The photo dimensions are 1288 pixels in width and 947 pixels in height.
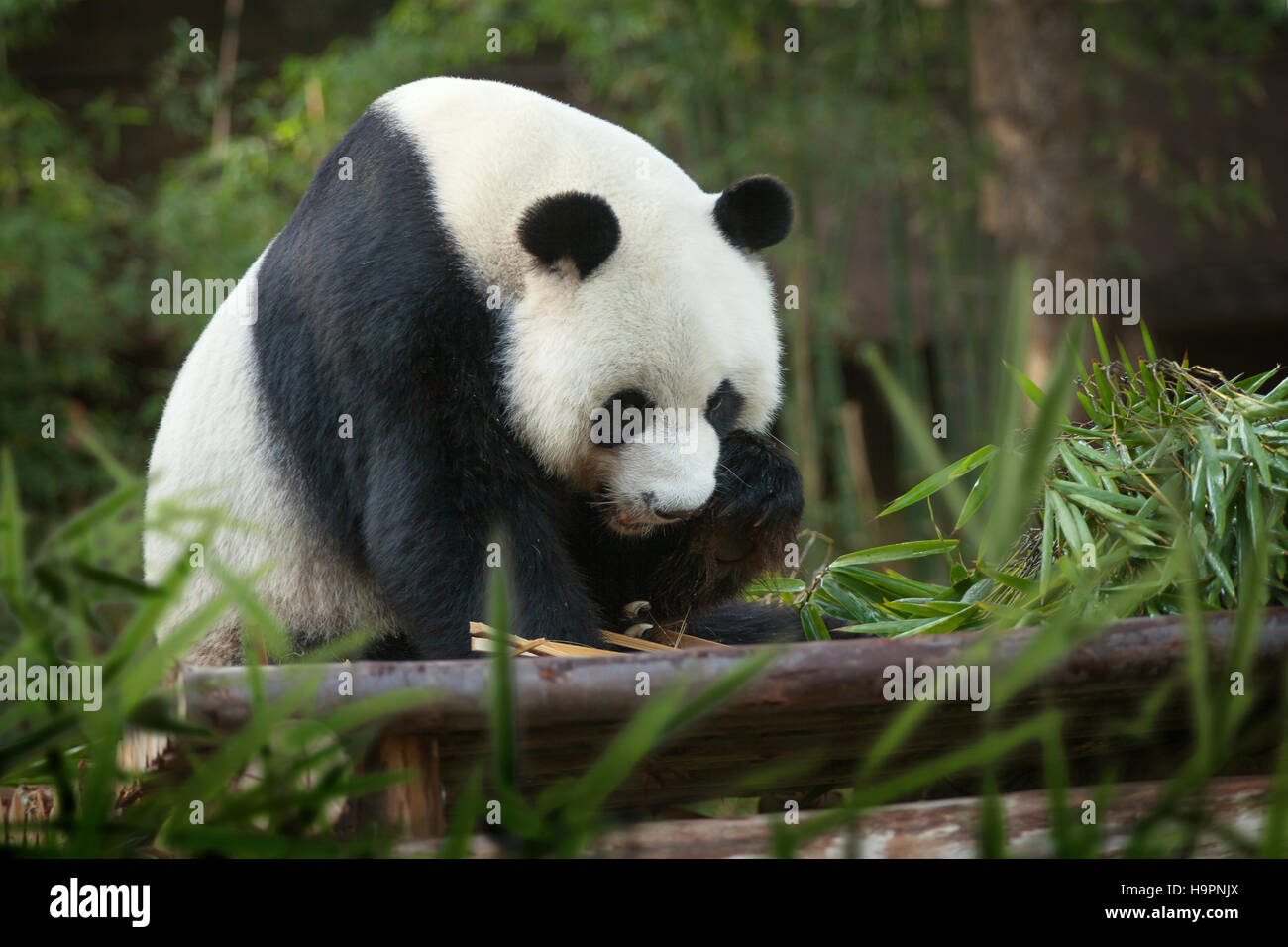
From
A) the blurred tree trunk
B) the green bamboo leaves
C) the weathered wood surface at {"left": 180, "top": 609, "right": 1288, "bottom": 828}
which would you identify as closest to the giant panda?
the green bamboo leaves

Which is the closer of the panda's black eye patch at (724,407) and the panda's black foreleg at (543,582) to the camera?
the panda's black foreleg at (543,582)

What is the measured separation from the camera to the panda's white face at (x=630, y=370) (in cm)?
242

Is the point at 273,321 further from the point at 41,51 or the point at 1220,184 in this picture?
the point at 1220,184

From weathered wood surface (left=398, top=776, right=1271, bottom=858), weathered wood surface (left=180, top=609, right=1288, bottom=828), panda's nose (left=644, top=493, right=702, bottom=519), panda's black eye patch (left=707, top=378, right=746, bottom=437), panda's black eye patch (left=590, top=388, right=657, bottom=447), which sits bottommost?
weathered wood surface (left=398, top=776, right=1271, bottom=858)

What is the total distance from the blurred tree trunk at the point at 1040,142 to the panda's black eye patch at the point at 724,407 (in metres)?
3.44

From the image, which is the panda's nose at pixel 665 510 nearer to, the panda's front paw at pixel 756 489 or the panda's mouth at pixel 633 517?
the panda's mouth at pixel 633 517

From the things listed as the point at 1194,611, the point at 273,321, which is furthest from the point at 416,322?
the point at 1194,611

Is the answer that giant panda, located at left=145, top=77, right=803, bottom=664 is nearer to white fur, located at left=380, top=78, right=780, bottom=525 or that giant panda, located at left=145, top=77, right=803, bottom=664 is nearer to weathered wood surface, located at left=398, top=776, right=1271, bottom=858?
white fur, located at left=380, top=78, right=780, bottom=525

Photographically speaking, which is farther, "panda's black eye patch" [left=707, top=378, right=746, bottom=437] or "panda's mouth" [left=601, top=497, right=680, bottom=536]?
"panda's black eye patch" [left=707, top=378, right=746, bottom=437]

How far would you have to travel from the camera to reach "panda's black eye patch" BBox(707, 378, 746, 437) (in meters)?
2.55

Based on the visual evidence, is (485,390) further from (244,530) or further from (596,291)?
(244,530)

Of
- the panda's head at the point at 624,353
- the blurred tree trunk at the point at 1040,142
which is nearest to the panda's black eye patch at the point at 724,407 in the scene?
the panda's head at the point at 624,353

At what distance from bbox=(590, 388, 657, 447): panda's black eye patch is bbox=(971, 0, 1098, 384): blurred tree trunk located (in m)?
3.69

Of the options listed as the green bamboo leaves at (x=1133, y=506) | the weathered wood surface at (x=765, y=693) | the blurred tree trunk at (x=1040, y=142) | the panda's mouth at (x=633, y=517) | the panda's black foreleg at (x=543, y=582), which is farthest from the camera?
the blurred tree trunk at (x=1040, y=142)
